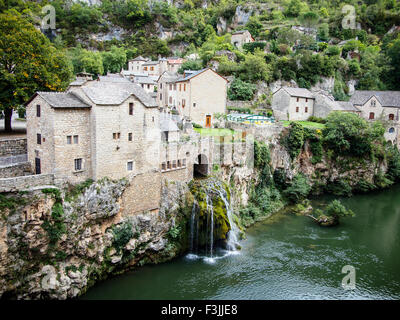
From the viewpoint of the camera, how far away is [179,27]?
93688 millimetres

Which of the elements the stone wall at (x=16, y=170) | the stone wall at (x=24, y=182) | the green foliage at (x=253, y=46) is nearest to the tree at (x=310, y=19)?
the green foliage at (x=253, y=46)

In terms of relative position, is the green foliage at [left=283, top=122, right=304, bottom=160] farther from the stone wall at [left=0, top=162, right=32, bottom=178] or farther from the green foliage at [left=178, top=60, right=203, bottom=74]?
the stone wall at [left=0, top=162, right=32, bottom=178]

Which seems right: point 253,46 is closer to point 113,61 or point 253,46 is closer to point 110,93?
point 113,61

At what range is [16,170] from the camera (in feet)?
77.3

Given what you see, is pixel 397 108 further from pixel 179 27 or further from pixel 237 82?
pixel 179 27

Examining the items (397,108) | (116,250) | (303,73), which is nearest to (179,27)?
(303,73)

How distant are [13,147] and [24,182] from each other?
640cm

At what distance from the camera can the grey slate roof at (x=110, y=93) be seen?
77.0 feet

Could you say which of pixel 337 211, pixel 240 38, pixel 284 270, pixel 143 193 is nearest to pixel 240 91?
pixel 337 211

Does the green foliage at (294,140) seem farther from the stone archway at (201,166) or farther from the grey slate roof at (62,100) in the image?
the grey slate roof at (62,100)

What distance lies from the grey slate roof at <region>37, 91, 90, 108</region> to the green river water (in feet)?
39.9

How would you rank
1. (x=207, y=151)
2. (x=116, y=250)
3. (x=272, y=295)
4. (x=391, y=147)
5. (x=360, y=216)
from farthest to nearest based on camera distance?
(x=391, y=147) → (x=360, y=216) → (x=207, y=151) → (x=116, y=250) → (x=272, y=295)

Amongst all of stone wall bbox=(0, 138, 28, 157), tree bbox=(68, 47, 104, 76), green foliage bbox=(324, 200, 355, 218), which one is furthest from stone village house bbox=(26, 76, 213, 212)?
tree bbox=(68, 47, 104, 76)

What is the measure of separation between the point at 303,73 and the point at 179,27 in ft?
151
